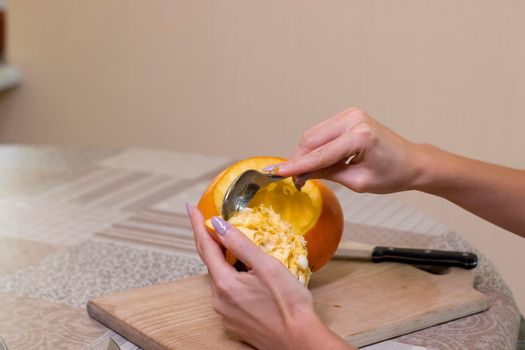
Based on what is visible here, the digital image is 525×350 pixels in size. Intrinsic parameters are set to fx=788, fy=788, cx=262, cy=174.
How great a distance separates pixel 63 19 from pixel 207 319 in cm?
258

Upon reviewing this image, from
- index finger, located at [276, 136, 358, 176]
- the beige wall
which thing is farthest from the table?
the beige wall

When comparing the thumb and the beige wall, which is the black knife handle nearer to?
the thumb

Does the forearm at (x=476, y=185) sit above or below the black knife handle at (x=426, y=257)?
above

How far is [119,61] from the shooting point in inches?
125

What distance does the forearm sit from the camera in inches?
42.1

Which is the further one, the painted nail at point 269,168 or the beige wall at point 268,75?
the beige wall at point 268,75

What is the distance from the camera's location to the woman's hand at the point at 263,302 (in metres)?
0.83

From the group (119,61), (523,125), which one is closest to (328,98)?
(523,125)

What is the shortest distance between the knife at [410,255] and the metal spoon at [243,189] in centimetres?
21

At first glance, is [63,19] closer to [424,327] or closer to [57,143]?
[57,143]

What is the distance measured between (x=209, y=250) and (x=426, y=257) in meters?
0.37

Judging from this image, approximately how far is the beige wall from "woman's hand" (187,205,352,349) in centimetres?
181

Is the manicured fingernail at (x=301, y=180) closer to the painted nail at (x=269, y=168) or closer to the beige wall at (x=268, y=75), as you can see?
the painted nail at (x=269, y=168)

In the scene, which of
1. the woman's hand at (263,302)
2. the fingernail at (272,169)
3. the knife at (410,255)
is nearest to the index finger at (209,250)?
the woman's hand at (263,302)
